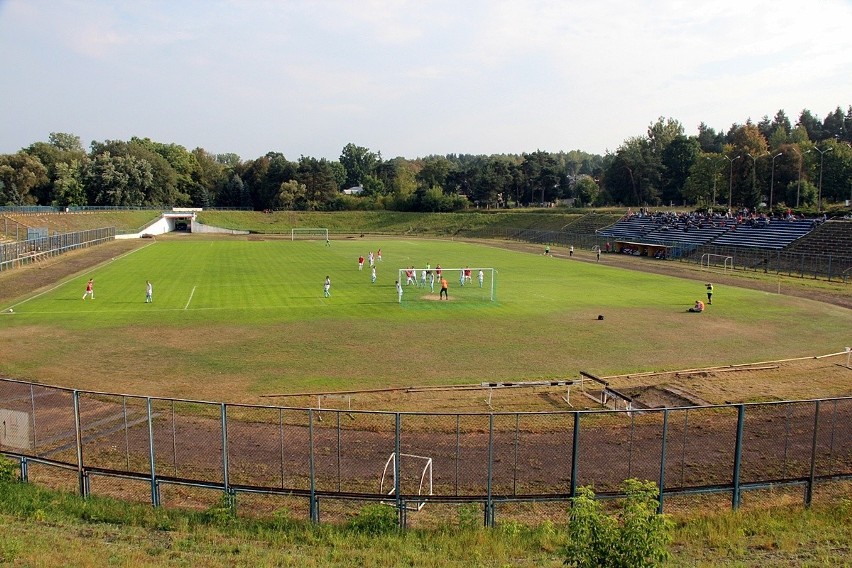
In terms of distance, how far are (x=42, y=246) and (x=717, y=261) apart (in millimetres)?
71561

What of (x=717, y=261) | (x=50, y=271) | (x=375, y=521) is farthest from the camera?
(x=717, y=261)

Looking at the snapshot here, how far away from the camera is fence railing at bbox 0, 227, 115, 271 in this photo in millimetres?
57031

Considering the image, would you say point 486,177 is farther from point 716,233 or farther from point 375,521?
point 375,521

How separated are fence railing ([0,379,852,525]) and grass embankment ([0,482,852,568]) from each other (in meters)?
0.73

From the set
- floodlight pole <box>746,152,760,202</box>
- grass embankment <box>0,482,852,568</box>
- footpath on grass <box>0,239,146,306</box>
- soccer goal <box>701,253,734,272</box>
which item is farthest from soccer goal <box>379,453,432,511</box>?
floodlight pole <box>746,152,760,202</box>

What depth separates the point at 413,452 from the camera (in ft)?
52.6

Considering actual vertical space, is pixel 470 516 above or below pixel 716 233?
below

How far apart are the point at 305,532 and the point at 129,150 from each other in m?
147

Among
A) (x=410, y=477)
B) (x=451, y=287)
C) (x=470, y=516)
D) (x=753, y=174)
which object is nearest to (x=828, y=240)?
(x=451, y=287)

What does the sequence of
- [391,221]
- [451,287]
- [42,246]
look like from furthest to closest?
[391,221] < [42,246] < [451,287]

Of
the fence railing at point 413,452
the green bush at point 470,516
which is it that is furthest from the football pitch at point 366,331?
the green bush at point 470,516

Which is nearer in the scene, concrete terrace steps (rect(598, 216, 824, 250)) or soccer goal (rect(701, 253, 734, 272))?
soccer goal (rect(701, 253, 734, 272))

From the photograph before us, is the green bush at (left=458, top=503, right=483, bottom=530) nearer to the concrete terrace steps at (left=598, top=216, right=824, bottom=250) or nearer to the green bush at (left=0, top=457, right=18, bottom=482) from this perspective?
the green bush at (left=0, top=457, right=18, bottom=482)

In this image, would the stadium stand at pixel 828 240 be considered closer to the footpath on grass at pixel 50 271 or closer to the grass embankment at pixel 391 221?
the grass embankment at pixel 391 221
